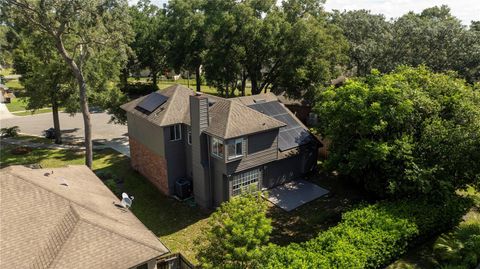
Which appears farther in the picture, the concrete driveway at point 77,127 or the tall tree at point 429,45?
the concrete driveway at point 77,127

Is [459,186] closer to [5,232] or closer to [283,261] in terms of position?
[283,261]

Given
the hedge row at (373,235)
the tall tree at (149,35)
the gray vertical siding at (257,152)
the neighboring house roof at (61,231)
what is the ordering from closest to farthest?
the neighboring house roof at (61,231) < the hedge row at (373,235) < the gray vertical siding at (257,152) < the tall tree at (149,35)

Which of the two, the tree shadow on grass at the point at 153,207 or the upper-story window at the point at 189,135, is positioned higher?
the upper-story window at the point at 189,135

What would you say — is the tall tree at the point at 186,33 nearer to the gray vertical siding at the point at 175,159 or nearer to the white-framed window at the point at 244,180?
the gray vertical siding at the point at 175,159

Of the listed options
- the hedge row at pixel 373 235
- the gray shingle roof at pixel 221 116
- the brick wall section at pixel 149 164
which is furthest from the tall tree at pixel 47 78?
the hedge row at pixel 373 235

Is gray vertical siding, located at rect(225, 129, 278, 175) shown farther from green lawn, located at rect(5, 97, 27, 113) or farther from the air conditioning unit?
green lawn, located at rect(5, 97, 27, 113)

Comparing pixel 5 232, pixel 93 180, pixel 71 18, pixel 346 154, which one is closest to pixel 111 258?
pixel 5 232

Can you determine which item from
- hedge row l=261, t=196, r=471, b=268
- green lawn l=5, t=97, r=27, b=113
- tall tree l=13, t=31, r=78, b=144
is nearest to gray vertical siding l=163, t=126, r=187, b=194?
hedge row l=261, t=196, r=471, b=268
